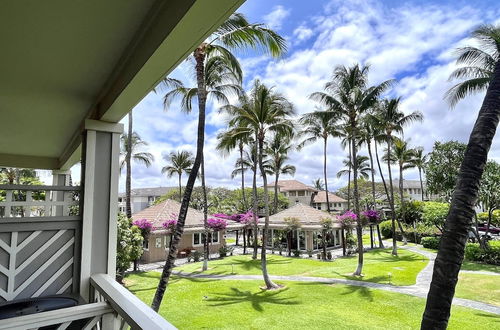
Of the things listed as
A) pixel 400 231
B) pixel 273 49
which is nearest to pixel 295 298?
pixel 273 49

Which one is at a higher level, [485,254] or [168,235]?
[168,235]

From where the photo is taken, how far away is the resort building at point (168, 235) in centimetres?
1816

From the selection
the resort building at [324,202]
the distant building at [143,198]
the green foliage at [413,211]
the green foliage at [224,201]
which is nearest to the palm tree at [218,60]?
the green foliage at [413,211]

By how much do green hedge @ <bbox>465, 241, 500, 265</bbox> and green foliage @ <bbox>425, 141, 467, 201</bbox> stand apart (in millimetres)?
3730

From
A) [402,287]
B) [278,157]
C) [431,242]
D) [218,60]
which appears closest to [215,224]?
[278,157]

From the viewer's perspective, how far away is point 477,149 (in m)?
4.02

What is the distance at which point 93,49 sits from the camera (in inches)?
88.4

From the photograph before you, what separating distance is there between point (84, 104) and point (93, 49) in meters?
1.41

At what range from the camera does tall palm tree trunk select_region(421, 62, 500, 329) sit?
12.3 ft

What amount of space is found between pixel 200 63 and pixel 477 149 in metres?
6.64

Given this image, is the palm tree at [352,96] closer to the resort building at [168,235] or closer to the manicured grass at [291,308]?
the manicured grass at [291,308]

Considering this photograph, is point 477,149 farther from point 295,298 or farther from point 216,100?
point 216,100

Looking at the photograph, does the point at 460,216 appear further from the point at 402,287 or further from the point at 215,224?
the point at 215,224

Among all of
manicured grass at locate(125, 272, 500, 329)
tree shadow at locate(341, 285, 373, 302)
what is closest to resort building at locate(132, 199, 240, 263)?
manicured grass at locate(125, 272, 500, 329)
